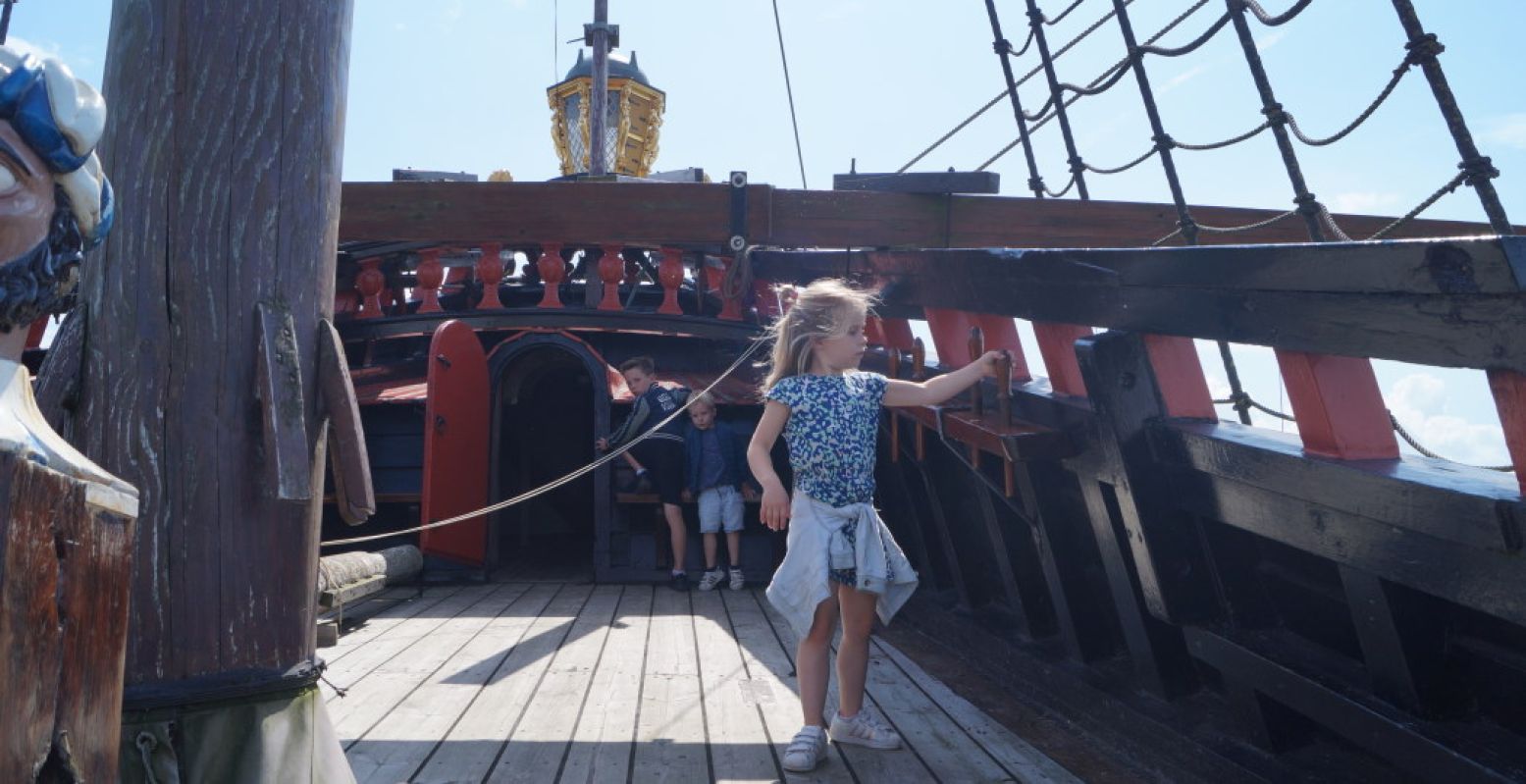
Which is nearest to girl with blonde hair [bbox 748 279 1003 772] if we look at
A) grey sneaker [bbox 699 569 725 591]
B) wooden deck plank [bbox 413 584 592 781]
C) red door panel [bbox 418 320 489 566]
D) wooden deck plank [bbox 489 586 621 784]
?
wooden deck plank [bbox 489 586 621 784]

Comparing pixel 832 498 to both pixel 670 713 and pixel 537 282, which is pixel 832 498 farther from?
pixel 537 282

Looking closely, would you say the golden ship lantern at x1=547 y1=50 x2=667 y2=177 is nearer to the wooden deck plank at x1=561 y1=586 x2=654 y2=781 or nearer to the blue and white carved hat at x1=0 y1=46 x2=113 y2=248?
the wooden deck plank at x1=561 y1=586 x2=654 y2=781

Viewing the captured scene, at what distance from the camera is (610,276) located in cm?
802

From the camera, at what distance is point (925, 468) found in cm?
457

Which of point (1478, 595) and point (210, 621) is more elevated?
point (210, 621)

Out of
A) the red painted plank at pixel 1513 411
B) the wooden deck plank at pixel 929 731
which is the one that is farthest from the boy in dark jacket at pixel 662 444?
the red painted plank at pixel 1513 411

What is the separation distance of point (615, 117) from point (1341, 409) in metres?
13.6

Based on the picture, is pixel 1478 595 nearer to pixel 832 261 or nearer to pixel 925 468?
pixel 925 468

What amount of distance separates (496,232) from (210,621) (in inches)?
144

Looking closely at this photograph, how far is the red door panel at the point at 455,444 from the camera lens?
21.8ft

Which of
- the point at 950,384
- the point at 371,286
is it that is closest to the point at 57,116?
the point at 950,384

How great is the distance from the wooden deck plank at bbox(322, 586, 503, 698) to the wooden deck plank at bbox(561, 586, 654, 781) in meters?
0.81

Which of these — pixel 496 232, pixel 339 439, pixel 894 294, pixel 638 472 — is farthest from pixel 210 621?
pixel 638 472

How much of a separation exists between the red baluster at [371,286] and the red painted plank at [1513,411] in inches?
309
